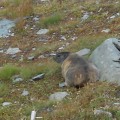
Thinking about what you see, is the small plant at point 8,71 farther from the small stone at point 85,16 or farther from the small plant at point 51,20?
the small stone at point 85,16

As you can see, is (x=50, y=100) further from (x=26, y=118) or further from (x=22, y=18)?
(x=22, y=18)

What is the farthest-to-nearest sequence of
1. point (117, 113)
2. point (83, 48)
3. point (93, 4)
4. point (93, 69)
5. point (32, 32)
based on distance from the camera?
point (93, 4) → point (32, 32) → point (83, 48) → point (93, 69) → point (117, 113)

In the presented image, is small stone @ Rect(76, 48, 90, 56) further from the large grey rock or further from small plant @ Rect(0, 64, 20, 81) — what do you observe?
small plant @ Rect(0, 64, 20, 81)

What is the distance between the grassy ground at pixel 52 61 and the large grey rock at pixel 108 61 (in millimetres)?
371

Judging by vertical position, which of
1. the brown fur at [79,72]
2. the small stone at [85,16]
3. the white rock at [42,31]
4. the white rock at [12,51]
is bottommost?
the white rock at [42,31]

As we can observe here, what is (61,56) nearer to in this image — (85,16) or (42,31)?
(42,31)

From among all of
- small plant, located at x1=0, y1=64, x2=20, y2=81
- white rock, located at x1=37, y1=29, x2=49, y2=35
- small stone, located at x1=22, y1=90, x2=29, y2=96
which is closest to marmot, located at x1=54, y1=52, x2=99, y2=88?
small stone, located at x1=22, y1=90, x2=29, y2=96

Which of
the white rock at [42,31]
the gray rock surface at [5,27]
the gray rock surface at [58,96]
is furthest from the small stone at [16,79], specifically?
the gray rock surface at [5,27]

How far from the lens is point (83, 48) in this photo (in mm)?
10656

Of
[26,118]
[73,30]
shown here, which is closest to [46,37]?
[73,30]

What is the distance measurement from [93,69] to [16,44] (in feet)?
15.0

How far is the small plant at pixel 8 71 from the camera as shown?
9742 millimetres

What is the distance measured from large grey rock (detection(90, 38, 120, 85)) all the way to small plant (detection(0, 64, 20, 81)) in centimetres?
187

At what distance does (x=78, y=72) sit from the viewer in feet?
27.2
